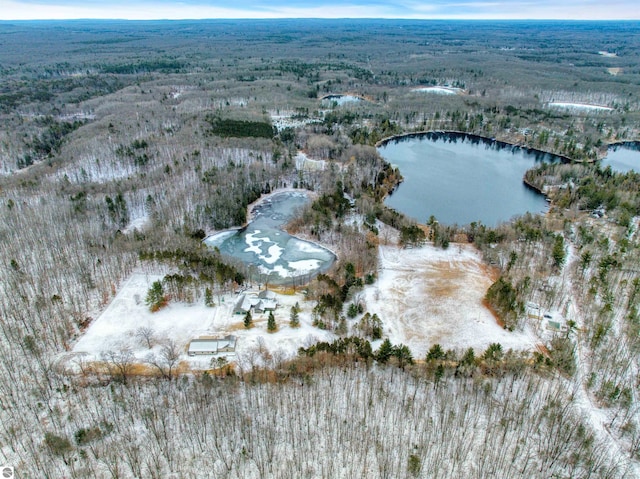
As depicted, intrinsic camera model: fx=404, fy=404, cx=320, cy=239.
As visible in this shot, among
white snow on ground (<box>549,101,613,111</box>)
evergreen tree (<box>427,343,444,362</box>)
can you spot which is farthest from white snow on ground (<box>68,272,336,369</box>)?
white snow on ground (<box>549,101,613,111</box>)

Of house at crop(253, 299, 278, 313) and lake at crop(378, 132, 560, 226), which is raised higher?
lake at crop(378, 132, 560, 226)

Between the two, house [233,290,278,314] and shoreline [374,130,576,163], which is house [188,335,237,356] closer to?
house [233,290,278,314]

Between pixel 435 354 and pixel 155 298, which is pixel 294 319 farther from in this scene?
pixel 155 298

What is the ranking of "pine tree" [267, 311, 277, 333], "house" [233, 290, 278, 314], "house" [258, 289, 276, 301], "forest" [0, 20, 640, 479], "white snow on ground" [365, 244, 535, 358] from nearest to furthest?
1. "forest" [0, 20, 640, 479]
2. "pine tree" [267, 311, 277, 333]
3. "white snow on ground" [365, 244, 535, 358]
4. "house" [233, 290, 278, 314]
5. "house" [258, 289, 276, 301]

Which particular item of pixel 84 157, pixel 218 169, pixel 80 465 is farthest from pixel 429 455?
pixel 84 157

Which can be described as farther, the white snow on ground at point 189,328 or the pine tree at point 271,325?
the pine tree at point 271,325

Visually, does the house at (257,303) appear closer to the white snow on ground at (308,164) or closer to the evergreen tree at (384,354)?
the evergreen tree at (384,354)

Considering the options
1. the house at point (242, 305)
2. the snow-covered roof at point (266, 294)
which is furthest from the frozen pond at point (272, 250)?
the house at point (242, 305)
